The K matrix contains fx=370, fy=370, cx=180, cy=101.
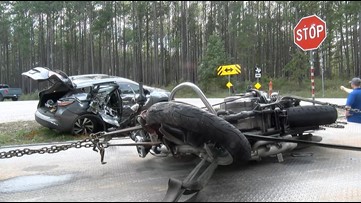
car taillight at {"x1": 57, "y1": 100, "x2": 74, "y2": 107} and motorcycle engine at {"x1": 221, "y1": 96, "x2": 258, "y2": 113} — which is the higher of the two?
motorcycle engine at {"x1": 221, "y1": 96, "x2": 258, "y2": 113}

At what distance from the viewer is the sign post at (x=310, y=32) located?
356 inches

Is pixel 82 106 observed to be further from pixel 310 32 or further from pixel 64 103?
pixel 310 32

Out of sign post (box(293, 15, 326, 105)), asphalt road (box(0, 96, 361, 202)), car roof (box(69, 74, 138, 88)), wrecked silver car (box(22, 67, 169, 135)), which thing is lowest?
asphalt road (box(0, 96, 361, 202))

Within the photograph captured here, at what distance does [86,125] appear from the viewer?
8273mm

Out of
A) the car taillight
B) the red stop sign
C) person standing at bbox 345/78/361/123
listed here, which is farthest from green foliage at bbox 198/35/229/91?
person standing at bbox 345/78/361/123

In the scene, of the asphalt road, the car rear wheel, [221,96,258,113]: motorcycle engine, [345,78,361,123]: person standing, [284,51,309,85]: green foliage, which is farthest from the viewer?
[284,51,309,85]: green foliage

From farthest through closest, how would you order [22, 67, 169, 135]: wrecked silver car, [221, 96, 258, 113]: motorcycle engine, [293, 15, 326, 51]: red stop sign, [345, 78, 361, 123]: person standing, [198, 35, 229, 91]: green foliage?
[198, 35, 229, 91]: green foliage, [293, 15, 326, 51]: red stop sign, [22, 67, 169, 135]: wrecked silver car, [345, 78, 361, 123]: person standing, [221, 96, 258, 113]: motorcycle engine

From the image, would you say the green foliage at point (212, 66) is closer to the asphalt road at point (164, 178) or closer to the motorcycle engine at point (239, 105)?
the asphalt road at point (164, 178)

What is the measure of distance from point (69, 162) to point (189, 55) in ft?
132

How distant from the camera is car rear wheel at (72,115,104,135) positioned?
26.7ft

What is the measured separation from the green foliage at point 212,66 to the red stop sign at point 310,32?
68.1 ft

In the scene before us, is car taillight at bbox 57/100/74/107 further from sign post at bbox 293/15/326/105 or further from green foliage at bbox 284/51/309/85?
green foliage at bbox 284/51/309/85

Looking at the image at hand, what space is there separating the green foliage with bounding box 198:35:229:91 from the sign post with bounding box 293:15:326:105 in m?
20.8

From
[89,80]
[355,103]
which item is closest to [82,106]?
[89,80]
